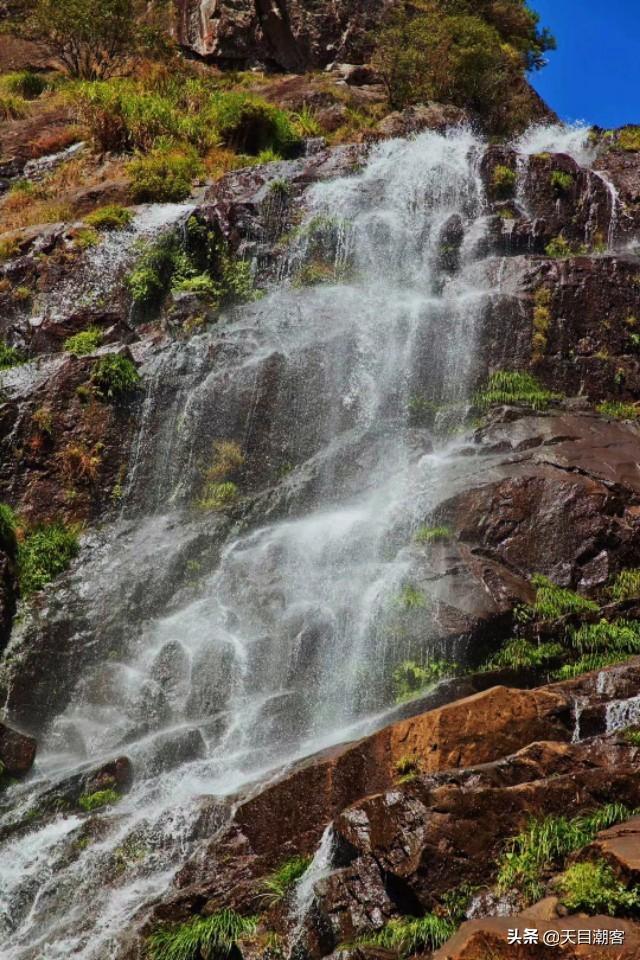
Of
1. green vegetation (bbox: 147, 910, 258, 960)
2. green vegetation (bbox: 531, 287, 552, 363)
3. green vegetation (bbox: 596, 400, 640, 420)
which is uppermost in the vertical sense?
green vegetation (bbox: 531, 287, 552, 363)

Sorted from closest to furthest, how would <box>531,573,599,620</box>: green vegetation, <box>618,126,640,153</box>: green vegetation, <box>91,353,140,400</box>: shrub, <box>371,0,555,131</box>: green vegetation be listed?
<box>531,573,599,620</box>: green vegetation, <box>91,353,140,400</box>: shrub, <box>618,126,640,153</box>: green vegetation, <box>371,0,555,131</box>: green vegetation

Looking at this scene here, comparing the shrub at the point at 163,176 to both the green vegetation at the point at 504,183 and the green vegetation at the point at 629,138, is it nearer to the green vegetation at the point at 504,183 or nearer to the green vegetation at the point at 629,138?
the green vegetation at the point at 504,183

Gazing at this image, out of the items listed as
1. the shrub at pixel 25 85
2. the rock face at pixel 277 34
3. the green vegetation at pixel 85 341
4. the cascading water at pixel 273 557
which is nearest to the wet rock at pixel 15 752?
the cascading water at pixel 273 557

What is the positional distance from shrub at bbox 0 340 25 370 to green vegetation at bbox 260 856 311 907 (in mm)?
13874

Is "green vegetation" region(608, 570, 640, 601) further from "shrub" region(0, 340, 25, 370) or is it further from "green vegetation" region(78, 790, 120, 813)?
"shrub" region(0, 340, 25, 370)

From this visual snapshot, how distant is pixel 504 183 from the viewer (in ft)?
71.6

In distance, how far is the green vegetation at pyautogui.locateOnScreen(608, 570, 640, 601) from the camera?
12578mm

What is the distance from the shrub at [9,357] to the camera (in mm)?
19625

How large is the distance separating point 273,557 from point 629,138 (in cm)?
1770

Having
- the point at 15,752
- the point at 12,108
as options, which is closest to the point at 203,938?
the point at 15,752

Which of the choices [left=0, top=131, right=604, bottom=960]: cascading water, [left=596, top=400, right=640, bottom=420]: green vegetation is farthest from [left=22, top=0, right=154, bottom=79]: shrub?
[left=596, top=400, right=640, bottom=420]: green vegetation

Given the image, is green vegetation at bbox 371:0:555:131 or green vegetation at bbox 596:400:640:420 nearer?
green vegetation at bbox 596:400:640:420

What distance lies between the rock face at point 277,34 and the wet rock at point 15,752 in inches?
1145

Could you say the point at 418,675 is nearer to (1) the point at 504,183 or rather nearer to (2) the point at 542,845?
(2) the point at 542,845
